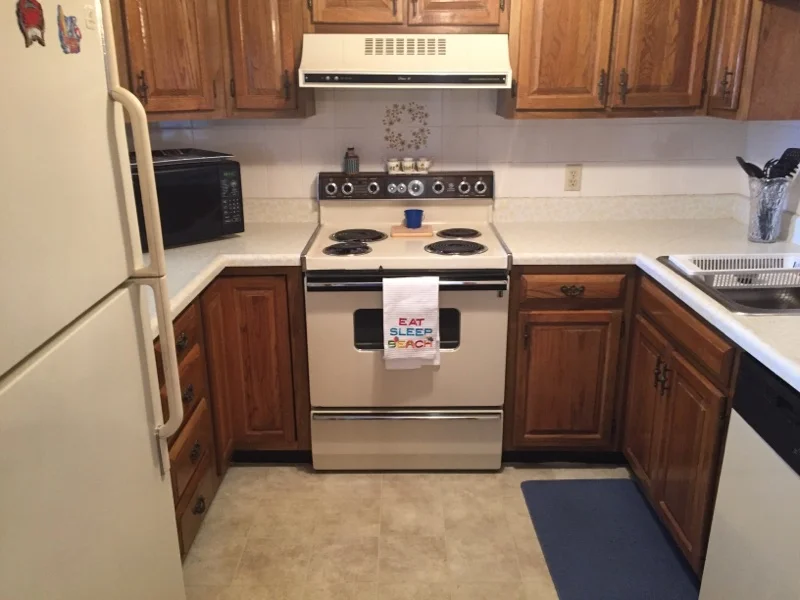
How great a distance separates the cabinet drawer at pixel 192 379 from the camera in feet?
6.98

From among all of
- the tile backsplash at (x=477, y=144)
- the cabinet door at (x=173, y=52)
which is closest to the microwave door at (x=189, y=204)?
the cabinet door at (x=173, y=52)

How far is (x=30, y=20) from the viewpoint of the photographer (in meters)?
0.92

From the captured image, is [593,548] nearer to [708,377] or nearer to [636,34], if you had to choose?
[708,377]

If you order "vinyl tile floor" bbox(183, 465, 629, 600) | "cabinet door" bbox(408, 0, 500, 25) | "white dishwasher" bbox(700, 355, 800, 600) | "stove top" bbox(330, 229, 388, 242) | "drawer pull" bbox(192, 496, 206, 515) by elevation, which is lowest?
"vinyl tile floor" bbox(183, 465, 629, 600)

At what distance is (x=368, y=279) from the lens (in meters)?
2.45

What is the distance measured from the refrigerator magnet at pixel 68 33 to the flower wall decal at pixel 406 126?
192cm

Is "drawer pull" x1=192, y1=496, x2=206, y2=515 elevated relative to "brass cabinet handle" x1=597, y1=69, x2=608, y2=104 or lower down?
lower down

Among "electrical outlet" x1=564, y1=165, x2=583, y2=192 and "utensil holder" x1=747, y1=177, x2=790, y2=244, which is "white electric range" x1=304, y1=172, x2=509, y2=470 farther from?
"utensil holder" x1=747, y1=177, x2=790, y2=244

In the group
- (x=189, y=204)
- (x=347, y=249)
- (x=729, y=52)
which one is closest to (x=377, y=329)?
(x=347, y=249)

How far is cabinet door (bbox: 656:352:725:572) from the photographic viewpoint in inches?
74.2

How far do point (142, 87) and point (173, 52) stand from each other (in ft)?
0.57

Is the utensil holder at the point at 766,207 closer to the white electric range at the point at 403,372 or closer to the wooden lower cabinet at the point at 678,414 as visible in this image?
the wooden lower cabinet at the point at 678,414

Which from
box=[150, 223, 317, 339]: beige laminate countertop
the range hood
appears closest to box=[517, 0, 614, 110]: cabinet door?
the range hood

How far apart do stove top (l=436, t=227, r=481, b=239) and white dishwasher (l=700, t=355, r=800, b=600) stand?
1294 millimetres
